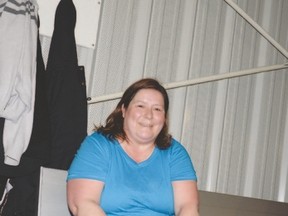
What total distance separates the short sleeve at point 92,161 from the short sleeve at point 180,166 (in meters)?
0.34

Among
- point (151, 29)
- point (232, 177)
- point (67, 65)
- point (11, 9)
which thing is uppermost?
point (151, 29)

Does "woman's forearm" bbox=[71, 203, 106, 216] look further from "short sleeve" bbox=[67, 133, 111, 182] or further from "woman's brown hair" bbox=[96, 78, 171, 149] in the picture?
"woman's brown hair" bbox=[96, 78, 171, 149]

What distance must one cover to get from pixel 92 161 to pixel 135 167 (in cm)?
22

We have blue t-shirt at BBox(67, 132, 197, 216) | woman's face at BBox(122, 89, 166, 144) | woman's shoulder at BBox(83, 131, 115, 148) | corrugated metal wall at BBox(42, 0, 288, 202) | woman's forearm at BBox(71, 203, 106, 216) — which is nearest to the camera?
woman's forearm at BBox(71, 203, 106, 216)

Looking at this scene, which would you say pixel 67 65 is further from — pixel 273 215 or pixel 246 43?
pixel 273 215

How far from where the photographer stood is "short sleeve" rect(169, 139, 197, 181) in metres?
1.98

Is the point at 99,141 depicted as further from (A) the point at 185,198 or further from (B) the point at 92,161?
(A) the point at 185,198

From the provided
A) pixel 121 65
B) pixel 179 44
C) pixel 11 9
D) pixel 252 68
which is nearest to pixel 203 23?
pixel 179 44

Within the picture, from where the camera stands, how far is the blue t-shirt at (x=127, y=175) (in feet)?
5.97

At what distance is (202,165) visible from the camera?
9.20 ft

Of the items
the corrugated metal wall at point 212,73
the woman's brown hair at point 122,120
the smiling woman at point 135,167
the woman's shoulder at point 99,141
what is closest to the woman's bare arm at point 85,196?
the smiling woman at point 135,167

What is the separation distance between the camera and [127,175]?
188cm

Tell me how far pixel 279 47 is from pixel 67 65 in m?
1.66

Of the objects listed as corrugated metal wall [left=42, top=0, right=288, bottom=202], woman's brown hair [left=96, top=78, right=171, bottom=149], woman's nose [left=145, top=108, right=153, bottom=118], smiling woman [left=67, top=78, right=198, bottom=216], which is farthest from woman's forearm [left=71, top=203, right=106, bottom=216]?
corrugated metal wall [left=42, top=0, right=288, bottom=202]
